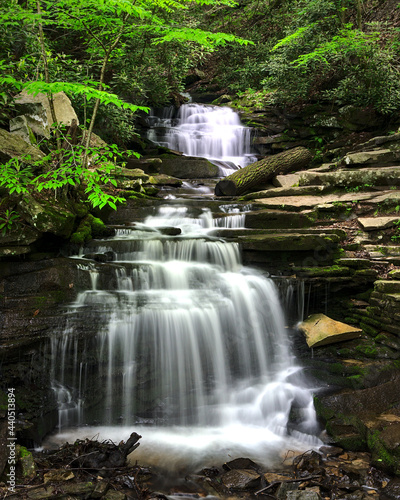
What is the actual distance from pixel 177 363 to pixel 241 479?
1853mm

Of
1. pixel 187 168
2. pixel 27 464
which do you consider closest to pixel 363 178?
pixel 187 168

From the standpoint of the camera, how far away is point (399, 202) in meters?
8.06

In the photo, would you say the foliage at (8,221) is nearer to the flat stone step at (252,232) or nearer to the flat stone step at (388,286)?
the flat stone step at (252,232)

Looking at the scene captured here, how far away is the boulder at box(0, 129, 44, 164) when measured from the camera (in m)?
5.89

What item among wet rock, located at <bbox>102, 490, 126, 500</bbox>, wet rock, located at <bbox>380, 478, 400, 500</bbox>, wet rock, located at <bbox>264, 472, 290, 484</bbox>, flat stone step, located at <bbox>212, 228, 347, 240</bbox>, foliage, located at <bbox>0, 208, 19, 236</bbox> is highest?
foliage, located at <bbox>0, 208, 19, 236</bbox>

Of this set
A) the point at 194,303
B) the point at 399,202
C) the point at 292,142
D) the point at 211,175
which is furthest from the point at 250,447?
the point at 292,142

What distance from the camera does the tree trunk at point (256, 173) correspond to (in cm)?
1050

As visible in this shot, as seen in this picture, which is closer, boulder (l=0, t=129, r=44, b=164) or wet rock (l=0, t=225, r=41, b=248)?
wet rock (l=0, t=225, r=41, b=248)

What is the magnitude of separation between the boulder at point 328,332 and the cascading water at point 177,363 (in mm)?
396

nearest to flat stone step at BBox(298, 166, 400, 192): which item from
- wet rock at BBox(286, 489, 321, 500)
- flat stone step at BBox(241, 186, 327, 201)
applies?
flat stone step at BBox(241, 186, 327, 201)

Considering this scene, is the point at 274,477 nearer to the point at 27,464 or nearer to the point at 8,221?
the point at 27,464

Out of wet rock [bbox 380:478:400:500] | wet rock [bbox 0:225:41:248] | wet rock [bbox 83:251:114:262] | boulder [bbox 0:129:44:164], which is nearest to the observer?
wet rock [bbox 380:478:400:500]

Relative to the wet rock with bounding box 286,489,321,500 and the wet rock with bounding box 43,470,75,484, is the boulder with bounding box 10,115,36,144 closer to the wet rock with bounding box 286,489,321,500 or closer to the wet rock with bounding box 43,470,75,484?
the wet rock with bounding box 43,470,75,484

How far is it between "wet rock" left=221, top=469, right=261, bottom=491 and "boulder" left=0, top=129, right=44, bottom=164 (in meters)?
5.03
